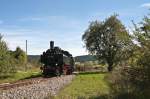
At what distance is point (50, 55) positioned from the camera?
5134 cm

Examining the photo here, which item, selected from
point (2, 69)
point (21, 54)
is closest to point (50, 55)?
point (2, 69)

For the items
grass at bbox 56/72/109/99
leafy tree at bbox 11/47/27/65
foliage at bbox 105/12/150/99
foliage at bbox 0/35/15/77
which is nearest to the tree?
leafy tree at bbox 11/47/27/65

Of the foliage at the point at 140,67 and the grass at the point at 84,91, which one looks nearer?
the foliage at the point at 140,67

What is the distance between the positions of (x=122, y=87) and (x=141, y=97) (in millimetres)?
3169

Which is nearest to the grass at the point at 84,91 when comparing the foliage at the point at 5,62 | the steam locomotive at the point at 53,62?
the steam locomotive at the point at 53,62

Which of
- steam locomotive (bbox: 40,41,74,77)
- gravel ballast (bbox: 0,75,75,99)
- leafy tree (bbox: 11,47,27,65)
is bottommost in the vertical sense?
gravel ballast (bbox: 0,75,75,99)

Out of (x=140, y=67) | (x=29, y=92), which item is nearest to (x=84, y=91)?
(x=29, y=92)

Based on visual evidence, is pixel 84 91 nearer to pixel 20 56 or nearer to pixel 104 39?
pixel 104 39

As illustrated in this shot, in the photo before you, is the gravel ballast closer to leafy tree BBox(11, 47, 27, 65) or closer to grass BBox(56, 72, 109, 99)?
grass BBox(56, 72, 109, 99)

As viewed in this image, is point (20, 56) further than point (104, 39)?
Yes

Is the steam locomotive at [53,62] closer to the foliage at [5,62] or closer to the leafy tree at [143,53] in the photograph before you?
the foliage at [5,62]

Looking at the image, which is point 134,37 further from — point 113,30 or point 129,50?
point 113,30

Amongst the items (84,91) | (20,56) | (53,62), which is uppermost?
(20,56)

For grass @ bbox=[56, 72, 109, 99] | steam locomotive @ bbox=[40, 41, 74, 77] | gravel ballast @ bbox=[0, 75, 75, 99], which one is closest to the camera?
grass @ bbox=[56, 72, 109, 99]
